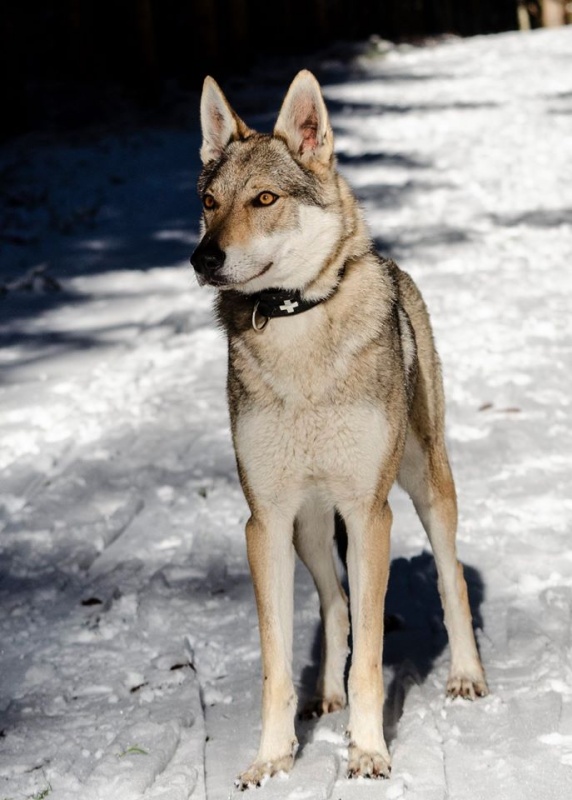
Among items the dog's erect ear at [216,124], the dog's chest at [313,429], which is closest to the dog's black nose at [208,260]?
the dog's chest at [313,429]

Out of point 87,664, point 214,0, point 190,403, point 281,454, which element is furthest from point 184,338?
point 214,0

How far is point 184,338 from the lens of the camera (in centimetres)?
925

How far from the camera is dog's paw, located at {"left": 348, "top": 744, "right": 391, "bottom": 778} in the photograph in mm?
3484

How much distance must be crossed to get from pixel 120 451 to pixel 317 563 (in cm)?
289

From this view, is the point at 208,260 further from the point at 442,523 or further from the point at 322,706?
the point at 322,706

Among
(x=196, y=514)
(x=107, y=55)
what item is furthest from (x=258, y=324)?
(x=107, y=55)

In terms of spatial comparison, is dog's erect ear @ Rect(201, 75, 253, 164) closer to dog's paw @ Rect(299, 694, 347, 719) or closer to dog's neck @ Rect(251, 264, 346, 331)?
dog's neck @ Rect(251, 264, 346, 331)

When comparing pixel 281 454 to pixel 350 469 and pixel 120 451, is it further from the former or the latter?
pixel 120 451

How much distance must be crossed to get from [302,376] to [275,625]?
821mm

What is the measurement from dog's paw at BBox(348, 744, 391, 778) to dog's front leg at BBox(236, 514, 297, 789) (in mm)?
206

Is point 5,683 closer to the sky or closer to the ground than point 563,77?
closer to the sky

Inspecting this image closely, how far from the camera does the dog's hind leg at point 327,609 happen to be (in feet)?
13.5

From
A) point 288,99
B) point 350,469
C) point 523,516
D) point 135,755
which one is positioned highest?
point 288,99

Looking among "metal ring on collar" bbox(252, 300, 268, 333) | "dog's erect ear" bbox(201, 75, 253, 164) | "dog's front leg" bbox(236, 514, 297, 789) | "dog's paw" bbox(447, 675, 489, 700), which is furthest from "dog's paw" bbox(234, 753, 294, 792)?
"dog's erect ear" bbox(201, 75, 253, 164)
